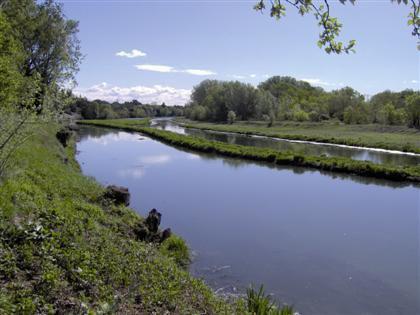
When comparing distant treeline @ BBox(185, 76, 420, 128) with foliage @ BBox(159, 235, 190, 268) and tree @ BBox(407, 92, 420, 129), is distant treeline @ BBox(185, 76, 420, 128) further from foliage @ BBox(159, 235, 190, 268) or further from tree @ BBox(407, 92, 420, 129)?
foliage @ BBox(159, 235, 190, 268)

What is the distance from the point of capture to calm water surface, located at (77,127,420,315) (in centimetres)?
1080

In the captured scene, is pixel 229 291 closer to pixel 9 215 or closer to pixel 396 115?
pixel 9 215

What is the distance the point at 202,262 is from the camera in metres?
12.4

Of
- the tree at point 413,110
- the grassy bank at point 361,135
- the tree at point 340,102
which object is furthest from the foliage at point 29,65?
the tree at point 340,102

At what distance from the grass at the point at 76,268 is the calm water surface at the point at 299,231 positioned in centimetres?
242

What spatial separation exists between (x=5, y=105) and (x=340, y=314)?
10514 millimetres

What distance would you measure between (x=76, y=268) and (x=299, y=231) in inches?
413

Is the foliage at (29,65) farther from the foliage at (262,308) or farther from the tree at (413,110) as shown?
the tree at (413,110)

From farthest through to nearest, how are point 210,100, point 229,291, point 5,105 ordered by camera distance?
point 210,100, point 5,105, point 229,291

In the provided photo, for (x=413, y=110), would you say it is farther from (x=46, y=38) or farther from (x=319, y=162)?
(x=46, y=38)

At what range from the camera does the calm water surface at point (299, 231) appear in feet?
35.4

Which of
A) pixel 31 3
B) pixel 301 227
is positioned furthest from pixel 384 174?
pixel 31 3

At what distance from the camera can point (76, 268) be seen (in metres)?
7.21

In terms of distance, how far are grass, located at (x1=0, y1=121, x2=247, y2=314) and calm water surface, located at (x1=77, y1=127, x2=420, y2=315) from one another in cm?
242
